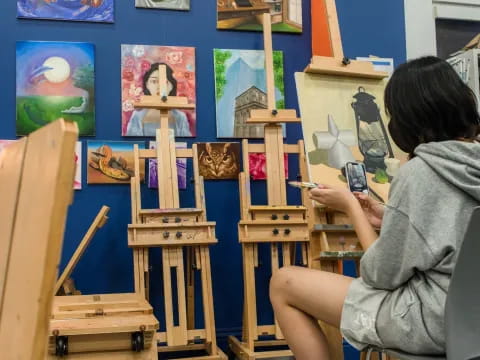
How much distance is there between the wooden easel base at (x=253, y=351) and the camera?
8.10ft

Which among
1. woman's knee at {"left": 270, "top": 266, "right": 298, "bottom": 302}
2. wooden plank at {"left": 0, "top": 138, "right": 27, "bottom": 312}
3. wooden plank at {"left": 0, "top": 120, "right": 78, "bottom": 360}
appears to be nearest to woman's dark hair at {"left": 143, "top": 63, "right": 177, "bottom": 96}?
woman's knee at {"left": 270, "top": 266, "right": 298, "bottom": 302}

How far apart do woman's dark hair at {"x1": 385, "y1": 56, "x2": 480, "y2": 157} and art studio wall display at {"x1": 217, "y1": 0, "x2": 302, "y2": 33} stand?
176cm

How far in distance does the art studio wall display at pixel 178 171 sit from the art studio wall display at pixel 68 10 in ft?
2.35

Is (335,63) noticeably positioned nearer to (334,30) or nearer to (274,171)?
(334,30)

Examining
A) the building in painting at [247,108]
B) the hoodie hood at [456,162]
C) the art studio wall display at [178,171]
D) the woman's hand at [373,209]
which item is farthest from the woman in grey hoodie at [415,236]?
the building in painting at [247,108]

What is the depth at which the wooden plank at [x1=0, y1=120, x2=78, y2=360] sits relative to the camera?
1.57 ft

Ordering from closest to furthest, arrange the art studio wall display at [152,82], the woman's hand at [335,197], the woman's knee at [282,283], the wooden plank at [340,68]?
1. the woman's knee at [282,283]
2. the woman's hand at [335,197]
3. the wooden plank at [340,68]
4. the art studio wall display at [152,82]

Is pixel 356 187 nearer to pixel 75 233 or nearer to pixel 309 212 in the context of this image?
pixel 309 212

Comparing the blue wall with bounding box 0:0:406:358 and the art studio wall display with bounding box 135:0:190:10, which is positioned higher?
the art studio wall display with bounding box 135:0:190:10

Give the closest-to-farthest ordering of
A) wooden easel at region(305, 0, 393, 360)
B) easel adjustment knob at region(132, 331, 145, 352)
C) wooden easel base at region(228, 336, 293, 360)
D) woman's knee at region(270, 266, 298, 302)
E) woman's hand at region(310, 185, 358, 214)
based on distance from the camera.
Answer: woman's knee at region(270, 266, 298, 302) → woman's hand at region(310, 185, 358, 214) → easel adjustment knob at region(132, 331, 145, 352) → wooden easel at region(305, 0, 393, 360) → wooden easel base at region(228, 336, 293, 360)

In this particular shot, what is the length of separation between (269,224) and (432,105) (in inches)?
49.3

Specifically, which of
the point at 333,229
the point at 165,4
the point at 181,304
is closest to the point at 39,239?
the point at 333,229

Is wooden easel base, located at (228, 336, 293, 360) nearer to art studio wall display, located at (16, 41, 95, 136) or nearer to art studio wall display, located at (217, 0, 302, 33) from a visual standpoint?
art studio wall display, located at (16, 41, 95, 136)

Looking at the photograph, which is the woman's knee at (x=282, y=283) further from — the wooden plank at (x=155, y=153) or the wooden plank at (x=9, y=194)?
the wooden plank at (x=155, y=153)
